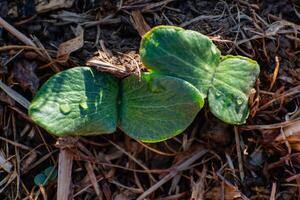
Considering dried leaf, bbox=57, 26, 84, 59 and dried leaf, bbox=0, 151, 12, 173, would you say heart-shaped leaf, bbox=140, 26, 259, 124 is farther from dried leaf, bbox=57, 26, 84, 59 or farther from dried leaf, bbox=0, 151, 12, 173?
dried leaf, bbox=0, 151, 12, 173

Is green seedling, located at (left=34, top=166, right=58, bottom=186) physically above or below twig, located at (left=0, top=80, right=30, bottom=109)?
below

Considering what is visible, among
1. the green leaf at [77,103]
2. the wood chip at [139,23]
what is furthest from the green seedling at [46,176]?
the wood chip at [139,23]

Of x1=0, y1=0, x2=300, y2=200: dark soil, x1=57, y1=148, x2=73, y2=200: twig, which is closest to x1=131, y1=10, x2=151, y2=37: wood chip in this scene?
x1=0, y1=0, x2=300, y2=200: dark soil

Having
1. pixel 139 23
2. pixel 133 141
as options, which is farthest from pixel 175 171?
pixel 139 23

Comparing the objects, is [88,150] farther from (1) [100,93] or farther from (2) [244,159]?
(2) [244,159]

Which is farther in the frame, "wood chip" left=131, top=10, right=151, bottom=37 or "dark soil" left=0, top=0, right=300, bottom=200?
"wood chip" left=131, top=10, right=151, bottom=37

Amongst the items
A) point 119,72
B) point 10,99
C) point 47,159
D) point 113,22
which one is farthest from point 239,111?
point 10,99

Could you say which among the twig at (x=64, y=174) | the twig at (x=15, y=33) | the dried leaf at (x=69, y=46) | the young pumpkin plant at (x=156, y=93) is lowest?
the twig at (x=64, y=174)

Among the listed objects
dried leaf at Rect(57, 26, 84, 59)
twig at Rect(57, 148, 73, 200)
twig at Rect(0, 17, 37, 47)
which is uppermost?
twig at Rect(0, 17, 37, 47)

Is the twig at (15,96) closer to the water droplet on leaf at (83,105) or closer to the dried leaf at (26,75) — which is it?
the dried leaf at (26,75)
